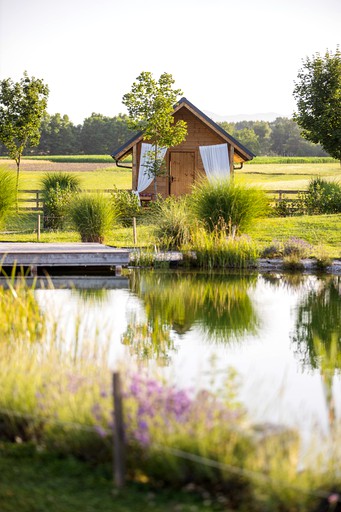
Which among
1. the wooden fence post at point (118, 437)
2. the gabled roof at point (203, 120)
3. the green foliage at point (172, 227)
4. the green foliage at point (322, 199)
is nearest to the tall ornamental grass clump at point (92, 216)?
the green foliage at point (172, 227)

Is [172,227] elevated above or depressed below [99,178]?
below

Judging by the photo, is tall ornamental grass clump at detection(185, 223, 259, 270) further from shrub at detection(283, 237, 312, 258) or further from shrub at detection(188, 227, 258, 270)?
shrub at detection(283, 237, 312, 258)

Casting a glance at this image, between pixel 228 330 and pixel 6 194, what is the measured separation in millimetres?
8892

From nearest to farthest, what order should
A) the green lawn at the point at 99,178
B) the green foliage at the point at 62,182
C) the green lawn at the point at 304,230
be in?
the green lawn at the point at 304,230
the green foliage at the point at 62,182
the green lawn at the point at 99,178

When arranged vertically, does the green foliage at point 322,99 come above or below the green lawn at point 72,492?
above

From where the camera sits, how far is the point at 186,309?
38.8 feet

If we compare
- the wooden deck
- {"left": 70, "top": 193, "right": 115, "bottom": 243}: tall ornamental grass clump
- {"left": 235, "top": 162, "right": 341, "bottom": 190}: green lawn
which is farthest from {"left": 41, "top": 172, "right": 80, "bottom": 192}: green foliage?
{"left": 235, "top": 162, "right": 341, "bottom": 190}: green lawn

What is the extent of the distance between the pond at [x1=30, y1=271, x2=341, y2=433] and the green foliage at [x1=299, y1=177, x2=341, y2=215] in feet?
35.8

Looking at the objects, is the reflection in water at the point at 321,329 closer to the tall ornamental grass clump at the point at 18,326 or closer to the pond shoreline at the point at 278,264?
the pond shoreline at the point at 278,264

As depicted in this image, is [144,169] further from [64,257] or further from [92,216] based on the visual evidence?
[64,257]

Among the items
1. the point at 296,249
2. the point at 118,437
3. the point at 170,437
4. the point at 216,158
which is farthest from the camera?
the point at 216,158

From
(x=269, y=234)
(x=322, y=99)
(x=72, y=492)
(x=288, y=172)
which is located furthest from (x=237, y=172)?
(x=72, y=492)

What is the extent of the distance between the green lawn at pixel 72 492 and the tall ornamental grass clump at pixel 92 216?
14216mm

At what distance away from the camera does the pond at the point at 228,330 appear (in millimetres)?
6969
